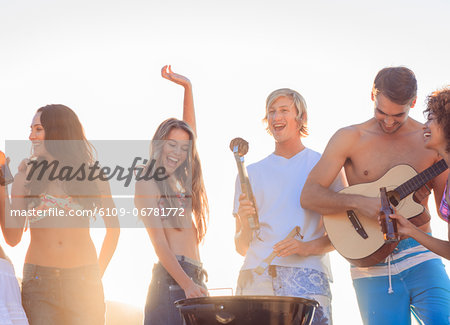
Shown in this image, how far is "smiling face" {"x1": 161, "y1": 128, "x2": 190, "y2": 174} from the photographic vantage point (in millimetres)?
4223

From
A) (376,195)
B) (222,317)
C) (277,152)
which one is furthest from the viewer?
(277,152)

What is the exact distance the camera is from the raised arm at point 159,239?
12.1 ft

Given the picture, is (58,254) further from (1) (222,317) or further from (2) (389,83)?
(2) (389,83)

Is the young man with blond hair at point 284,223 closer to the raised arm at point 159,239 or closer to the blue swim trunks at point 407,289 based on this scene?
the blue swim trunks at point 407,289

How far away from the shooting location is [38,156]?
409cm

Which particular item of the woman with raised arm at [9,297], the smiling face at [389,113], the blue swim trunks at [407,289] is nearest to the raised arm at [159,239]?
the woman with raised arm at [9,297]

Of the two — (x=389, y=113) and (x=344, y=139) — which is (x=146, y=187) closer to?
(x=344, y=139)

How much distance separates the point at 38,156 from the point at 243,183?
1.52m

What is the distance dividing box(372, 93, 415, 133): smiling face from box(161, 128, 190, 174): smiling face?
1379 millimetres

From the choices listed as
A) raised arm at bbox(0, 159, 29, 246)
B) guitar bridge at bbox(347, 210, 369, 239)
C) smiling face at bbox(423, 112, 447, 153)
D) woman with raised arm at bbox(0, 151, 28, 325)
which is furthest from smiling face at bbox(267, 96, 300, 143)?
woman with raised arm at bbox(0, 151, 28, 325)

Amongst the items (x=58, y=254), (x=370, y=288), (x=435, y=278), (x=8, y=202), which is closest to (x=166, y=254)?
(x=58, y=254)

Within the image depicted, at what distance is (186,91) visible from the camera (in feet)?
17.2

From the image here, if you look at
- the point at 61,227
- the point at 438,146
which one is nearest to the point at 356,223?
the point at 438,146

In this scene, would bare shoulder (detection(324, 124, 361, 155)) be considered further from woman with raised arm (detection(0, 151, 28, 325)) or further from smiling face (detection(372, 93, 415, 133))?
woman with raised arm (detection(0, 151, 28, 325))
